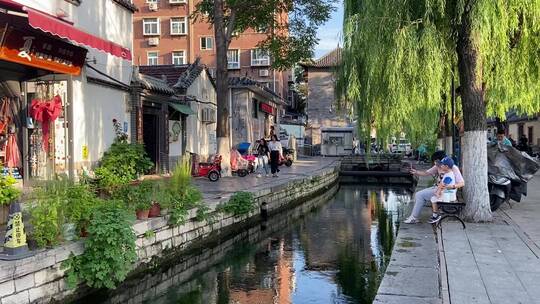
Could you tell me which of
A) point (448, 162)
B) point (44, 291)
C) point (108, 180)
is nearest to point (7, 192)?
point (44, 291)

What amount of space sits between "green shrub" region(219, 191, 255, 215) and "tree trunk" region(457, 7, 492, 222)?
187 inches

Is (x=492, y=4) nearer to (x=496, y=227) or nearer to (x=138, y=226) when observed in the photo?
(x=496, y=227)

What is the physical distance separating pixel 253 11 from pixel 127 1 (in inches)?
192

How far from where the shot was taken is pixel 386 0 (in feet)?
29.2

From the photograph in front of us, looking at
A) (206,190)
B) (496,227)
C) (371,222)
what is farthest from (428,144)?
(496,227)

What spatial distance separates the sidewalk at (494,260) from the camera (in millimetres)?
5035

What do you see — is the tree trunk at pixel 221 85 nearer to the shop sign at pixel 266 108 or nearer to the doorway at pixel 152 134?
the doorway at pixel 152 134

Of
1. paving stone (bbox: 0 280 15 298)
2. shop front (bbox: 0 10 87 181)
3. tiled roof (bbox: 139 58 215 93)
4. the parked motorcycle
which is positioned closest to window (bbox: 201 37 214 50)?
tiled roof (bbox: 139 58 215 93)

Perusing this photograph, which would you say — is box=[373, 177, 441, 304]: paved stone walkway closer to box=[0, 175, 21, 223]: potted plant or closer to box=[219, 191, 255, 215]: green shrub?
box=[219, 191, 255, 215]: green shrub

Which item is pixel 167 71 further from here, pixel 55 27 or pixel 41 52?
pixel 55 27

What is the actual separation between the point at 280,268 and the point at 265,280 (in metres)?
0.79

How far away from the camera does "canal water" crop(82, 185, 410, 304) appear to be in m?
7.47

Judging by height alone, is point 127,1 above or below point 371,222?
above

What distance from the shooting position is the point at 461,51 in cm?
907
